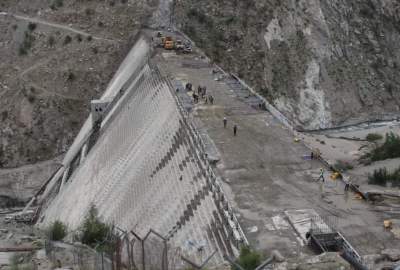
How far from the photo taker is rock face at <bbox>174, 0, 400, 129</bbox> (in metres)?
47.7

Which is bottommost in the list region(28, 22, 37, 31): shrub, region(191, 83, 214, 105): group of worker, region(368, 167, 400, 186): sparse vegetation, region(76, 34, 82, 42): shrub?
region(368, 167, 400, 186): sparse vegetation

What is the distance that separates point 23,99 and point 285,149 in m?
26.6

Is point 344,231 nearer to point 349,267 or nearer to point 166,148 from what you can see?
point 349,267

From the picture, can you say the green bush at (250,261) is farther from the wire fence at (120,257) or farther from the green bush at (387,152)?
the green bush at (387,152)

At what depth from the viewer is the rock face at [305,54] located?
47688 millimetres

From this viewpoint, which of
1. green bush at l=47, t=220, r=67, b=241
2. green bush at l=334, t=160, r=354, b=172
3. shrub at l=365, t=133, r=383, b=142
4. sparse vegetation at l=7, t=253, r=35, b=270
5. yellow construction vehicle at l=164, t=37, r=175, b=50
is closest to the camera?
sparse vegetation at l=7, t=253, r=35, b=270

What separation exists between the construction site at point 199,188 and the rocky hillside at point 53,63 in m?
2.24

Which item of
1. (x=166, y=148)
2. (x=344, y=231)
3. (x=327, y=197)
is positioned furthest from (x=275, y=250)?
(x=166, y=148)

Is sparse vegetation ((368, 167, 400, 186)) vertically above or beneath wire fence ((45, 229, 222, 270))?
above

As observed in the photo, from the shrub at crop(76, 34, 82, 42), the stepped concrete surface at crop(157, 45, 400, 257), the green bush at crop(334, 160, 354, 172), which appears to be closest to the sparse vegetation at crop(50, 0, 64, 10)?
the shrub at crop(76, 34, 82, 42)

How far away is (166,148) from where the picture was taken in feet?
94.7

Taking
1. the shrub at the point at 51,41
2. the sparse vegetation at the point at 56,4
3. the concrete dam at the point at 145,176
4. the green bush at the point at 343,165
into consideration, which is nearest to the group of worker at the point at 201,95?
the concrete dam at the point at 145,176

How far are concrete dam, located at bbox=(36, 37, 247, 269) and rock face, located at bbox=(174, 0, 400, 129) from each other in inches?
318

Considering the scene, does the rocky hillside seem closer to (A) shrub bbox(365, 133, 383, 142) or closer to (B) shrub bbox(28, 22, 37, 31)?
(B) shrub bbox(28, 22, 37, 31)
